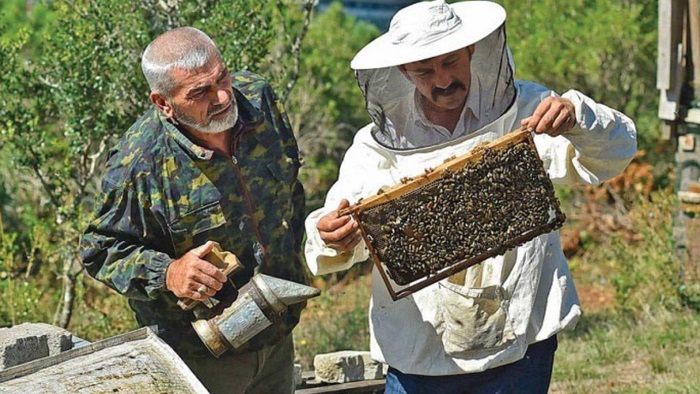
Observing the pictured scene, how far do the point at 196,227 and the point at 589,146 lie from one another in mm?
1224

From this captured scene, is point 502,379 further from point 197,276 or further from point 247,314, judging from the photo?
point 197,276

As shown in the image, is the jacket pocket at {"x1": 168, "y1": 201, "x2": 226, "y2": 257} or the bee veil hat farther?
the jacket pocket at {"x1": 168, "y1": 201, "x2": 226, "y2": 257}

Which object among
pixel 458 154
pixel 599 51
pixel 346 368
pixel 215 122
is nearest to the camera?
pixel 458 154

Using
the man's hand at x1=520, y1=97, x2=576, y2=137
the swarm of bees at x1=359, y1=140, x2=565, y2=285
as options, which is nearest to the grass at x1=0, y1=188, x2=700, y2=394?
the swarm of bees at x1=359, y1=140, x2=565, y2=285

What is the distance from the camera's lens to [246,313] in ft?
11.2

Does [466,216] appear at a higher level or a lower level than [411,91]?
lower

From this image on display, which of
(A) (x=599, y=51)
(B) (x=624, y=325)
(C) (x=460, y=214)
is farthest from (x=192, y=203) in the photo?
(A) (x=599, y=51)

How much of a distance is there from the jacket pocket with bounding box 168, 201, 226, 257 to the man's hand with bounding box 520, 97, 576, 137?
3.45 ft

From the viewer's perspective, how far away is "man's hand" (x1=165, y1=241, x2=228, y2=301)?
3.32 m

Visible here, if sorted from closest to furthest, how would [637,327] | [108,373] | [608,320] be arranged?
[108,373]
[637,327]
[608,320]

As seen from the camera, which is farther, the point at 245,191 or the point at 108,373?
the point at 245,191

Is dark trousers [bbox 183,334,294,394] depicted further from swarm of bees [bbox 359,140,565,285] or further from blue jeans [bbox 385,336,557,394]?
swarm of bees [bbox 359,140,565,285]

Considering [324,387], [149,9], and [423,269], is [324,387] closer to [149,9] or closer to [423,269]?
[423,269]

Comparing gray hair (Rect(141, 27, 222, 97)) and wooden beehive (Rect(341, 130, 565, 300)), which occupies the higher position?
gray hair (Rect(141, 27, 222, 97))
